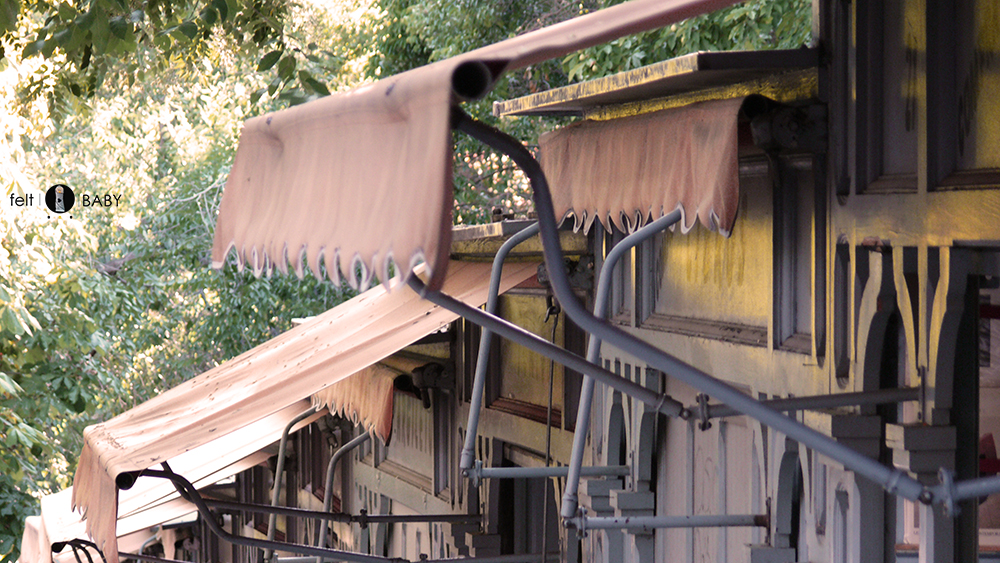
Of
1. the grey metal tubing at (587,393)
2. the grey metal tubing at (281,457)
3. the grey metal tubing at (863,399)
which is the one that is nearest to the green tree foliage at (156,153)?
the grey metal tubing at (281,457)

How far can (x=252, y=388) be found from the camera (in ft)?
15.8

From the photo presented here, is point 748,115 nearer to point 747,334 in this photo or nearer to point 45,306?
point 747,334

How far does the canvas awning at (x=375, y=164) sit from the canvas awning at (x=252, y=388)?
6.72 ft

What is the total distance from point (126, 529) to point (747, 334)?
6790 millimetres

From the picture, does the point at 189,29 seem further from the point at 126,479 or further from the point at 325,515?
the point at 325,515

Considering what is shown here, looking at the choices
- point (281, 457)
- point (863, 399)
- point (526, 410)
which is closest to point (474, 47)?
point (281, 457)

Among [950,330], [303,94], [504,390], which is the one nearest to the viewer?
[950,330]

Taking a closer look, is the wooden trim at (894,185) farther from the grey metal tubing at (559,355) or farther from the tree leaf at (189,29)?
the tree leaf at (189,29)

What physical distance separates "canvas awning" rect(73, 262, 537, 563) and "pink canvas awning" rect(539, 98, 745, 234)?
1.16 metres

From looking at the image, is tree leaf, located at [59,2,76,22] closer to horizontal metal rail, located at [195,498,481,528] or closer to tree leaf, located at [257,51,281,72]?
tree leaf, located at [257,51,281,72]

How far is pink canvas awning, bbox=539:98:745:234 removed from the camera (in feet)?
8.56

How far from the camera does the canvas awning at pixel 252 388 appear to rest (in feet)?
14.9

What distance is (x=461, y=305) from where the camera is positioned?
2.14m

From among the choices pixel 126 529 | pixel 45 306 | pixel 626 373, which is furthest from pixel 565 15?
pixel 626 373
